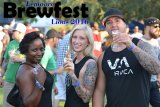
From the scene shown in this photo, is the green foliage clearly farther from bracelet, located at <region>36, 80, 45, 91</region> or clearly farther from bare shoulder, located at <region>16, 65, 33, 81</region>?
bracelet, located at <region>36, 80, 45, 91</region>

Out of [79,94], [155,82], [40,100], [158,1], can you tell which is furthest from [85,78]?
[158,1]

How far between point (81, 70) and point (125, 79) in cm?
55

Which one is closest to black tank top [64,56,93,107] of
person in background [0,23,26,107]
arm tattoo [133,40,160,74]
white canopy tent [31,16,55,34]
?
arm tattoo [133,40,160,74]

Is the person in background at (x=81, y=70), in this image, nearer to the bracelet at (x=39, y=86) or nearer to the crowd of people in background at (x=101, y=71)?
the crowd of people in background at (x=101, y=71)

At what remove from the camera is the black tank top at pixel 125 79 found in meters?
4.90

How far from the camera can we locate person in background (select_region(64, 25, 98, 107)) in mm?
5113

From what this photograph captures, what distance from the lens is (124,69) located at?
4906mm

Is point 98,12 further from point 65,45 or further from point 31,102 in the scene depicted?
point 31,102

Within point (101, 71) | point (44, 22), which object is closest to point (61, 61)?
point (101, 71)

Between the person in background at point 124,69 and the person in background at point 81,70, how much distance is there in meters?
0.17

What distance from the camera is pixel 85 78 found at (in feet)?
16.9

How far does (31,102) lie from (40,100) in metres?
0.17

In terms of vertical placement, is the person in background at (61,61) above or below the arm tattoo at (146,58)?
below

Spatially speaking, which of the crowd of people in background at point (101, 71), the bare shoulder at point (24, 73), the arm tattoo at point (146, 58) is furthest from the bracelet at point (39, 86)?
the arm tattoo at point (146, 58)
